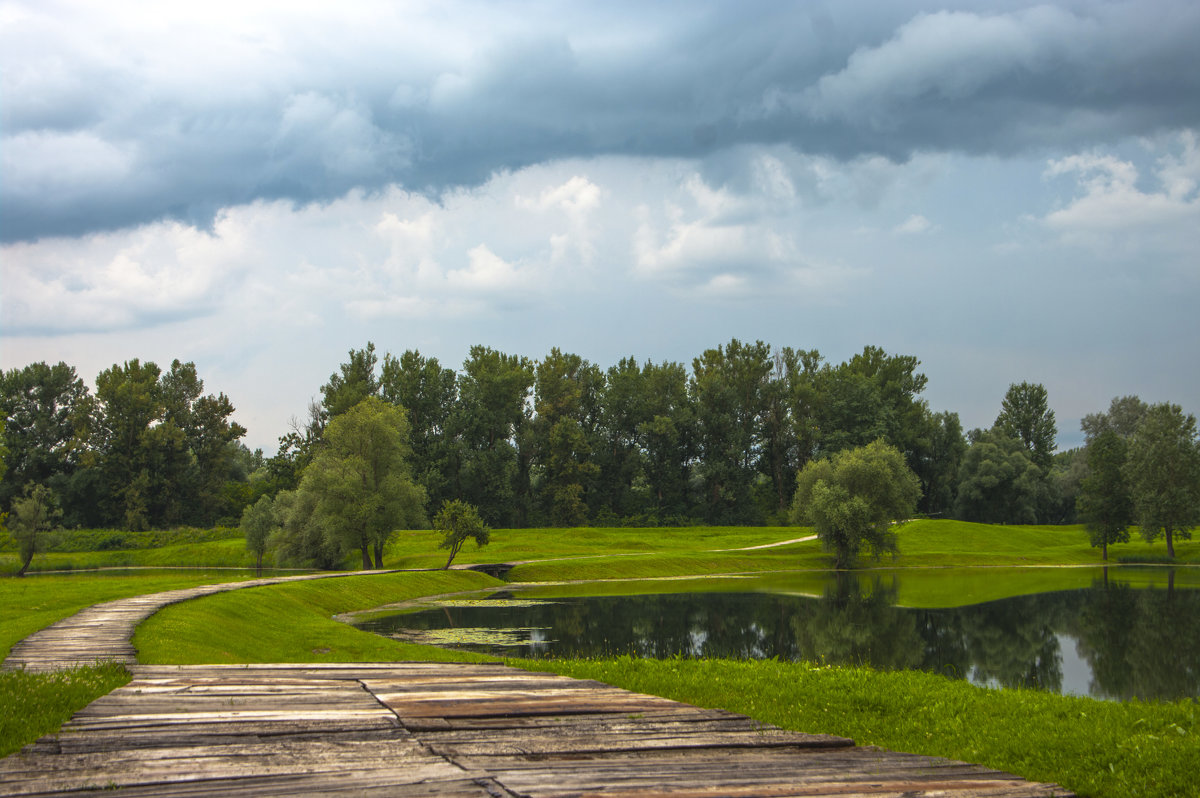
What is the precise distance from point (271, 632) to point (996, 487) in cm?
10216

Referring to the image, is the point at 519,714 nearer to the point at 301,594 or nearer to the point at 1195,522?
the point at 301,594

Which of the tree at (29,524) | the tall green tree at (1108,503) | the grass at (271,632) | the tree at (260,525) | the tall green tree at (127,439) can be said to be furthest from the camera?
the tall green tree at (127,439)

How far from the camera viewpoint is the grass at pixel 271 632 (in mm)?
19719

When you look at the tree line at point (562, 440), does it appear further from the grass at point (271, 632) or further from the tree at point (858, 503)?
the grass at point (271, 632)

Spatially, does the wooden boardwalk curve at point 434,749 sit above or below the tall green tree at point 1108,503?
above

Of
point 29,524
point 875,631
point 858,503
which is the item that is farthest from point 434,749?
point 29,524

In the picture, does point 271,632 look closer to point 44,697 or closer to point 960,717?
point 44,697

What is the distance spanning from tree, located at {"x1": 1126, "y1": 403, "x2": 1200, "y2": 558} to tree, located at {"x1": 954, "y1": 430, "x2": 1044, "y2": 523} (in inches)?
1041

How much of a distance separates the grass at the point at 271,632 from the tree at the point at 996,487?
88205 millimetres

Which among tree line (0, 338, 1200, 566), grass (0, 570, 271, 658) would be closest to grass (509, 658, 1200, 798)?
grass (0, 570, 271, 658)

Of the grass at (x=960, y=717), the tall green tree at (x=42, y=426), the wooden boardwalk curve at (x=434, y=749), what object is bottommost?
the grass at (x=960, y=717)

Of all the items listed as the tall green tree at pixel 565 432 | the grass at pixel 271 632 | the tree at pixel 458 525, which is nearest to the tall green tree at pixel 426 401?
the tall green tree at pixel 565 432

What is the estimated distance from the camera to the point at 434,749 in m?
7.42

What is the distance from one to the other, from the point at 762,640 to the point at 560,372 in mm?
82761
